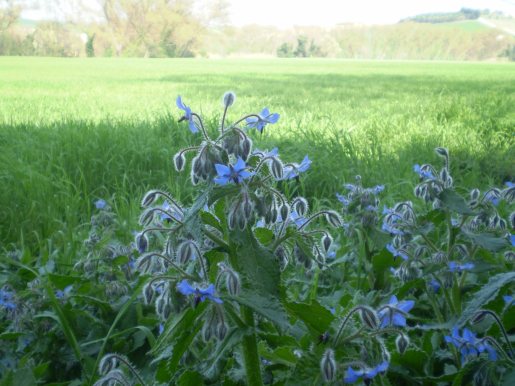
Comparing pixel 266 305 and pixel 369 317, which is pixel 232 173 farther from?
pixel 369 317

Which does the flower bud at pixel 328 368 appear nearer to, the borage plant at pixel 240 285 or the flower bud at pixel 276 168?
the borage plant at pixel 240 285

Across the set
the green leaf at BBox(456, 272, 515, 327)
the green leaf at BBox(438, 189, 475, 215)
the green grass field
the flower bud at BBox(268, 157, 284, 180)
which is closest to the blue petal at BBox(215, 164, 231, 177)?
the flower bud at BBox(268, 157, 284, 180)

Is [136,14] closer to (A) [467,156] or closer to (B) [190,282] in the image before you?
(A) [467,156]

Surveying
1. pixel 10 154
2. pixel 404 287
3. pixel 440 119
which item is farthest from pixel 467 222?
pixel 440 119

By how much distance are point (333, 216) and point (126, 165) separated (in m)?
3.15

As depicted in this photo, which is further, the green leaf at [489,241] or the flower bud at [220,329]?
the green leaf at [489,241]

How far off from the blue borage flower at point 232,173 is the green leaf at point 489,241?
94 centimetres

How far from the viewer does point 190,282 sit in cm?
107

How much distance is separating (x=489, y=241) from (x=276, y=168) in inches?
33.8

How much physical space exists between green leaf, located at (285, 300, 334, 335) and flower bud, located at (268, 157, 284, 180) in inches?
9.4

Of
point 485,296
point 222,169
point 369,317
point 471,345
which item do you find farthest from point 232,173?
point 471,345

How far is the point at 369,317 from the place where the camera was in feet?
3.41

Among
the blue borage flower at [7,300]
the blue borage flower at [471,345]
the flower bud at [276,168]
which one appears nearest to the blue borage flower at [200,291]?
the flower bud at [276,168]

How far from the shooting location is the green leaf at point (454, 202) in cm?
165
